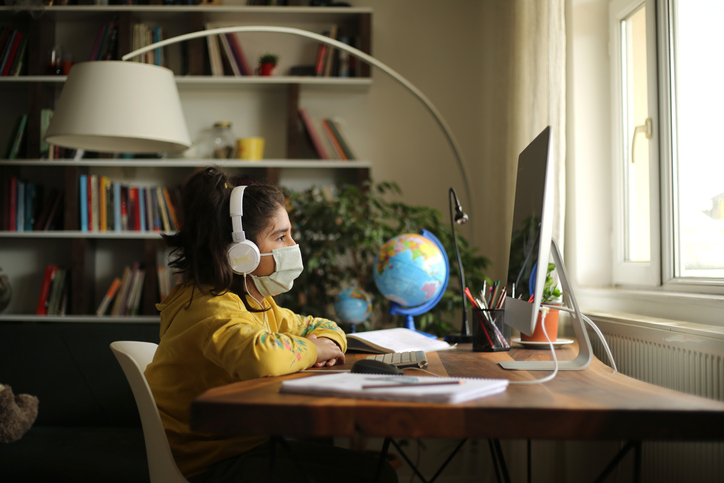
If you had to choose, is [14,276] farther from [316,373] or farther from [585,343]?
[585,343]

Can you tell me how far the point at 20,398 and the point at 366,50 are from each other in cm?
226

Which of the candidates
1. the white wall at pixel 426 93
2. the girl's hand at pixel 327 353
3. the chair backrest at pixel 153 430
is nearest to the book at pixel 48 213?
the white wall at pixel 426 93

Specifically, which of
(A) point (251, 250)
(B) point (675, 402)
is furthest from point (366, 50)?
(B) point (675, 402)

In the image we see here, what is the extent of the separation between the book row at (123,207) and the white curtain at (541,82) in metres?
1.87

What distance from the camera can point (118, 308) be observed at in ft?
10.2

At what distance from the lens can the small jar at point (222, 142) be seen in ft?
10.3

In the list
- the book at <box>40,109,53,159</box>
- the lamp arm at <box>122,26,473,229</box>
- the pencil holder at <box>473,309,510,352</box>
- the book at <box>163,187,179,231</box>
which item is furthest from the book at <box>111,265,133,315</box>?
the pencil holder at <box>473,309,510,352</box>

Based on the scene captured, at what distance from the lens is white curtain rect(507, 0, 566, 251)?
6.18 feet

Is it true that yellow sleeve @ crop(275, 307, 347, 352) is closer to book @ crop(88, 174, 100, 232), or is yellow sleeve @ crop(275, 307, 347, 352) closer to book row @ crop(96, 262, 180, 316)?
book row @ crop(96, 262, 180, 316)

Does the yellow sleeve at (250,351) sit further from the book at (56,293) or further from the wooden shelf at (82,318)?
the book at (56,293)

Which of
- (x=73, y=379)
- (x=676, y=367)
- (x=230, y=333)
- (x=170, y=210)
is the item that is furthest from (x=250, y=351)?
(x=170, y=210)

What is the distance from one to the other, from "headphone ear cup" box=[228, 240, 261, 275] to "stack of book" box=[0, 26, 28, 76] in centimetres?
272

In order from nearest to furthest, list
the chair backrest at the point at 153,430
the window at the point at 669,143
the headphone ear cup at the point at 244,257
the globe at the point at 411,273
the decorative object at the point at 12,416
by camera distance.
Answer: the chair backrest at the point at 153,430, the headphone ear cup at the point at 244,257, the window at the point at 669,143, the globe at the point at 411,273, the decorative object at the point at 12,416

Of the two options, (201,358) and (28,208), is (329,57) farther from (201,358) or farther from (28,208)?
(201,358)
